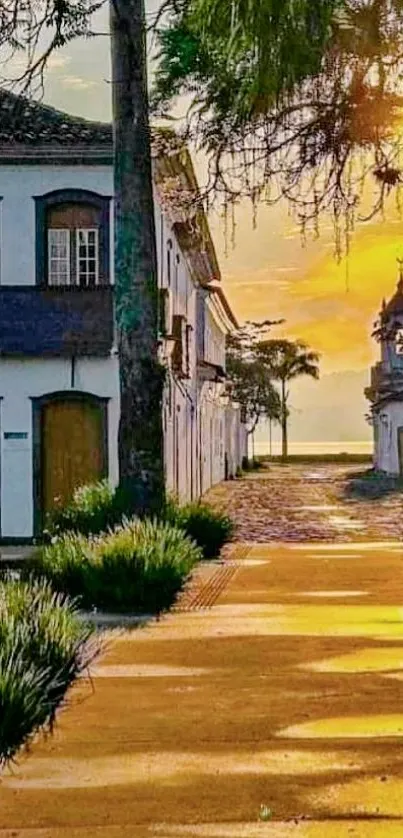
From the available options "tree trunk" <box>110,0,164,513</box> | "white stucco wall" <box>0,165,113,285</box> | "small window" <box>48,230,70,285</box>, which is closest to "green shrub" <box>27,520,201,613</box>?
"tree trunk" <box>110,0,164,513</box>

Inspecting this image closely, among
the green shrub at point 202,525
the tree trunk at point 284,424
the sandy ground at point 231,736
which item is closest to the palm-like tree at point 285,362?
the tree trunk at point 284,424

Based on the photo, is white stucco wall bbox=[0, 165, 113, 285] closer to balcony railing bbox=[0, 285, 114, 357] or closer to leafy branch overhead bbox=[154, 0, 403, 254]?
balcony railing bbox=[0, 285, 114, 357]

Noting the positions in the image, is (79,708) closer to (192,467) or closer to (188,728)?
(188,728)

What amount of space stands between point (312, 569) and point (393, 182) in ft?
27.3

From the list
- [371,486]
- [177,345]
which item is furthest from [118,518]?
[371,486]

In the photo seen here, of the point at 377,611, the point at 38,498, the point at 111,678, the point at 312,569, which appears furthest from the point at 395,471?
the point at 111,678

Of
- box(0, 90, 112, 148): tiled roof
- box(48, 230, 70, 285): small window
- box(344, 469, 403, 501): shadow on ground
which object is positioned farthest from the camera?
box(344, 469, 403, 501): shadow on ground

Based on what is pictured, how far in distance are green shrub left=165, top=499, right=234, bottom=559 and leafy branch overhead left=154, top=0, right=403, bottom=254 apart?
27.3 feet

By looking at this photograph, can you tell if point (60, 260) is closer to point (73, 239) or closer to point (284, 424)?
point (73, 239)

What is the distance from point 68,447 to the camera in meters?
23.5

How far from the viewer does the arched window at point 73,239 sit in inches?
904

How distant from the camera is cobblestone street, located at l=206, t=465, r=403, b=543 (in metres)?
23.3

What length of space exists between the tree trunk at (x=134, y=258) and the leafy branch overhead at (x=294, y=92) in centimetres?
616

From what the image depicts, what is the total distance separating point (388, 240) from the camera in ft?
30.7
